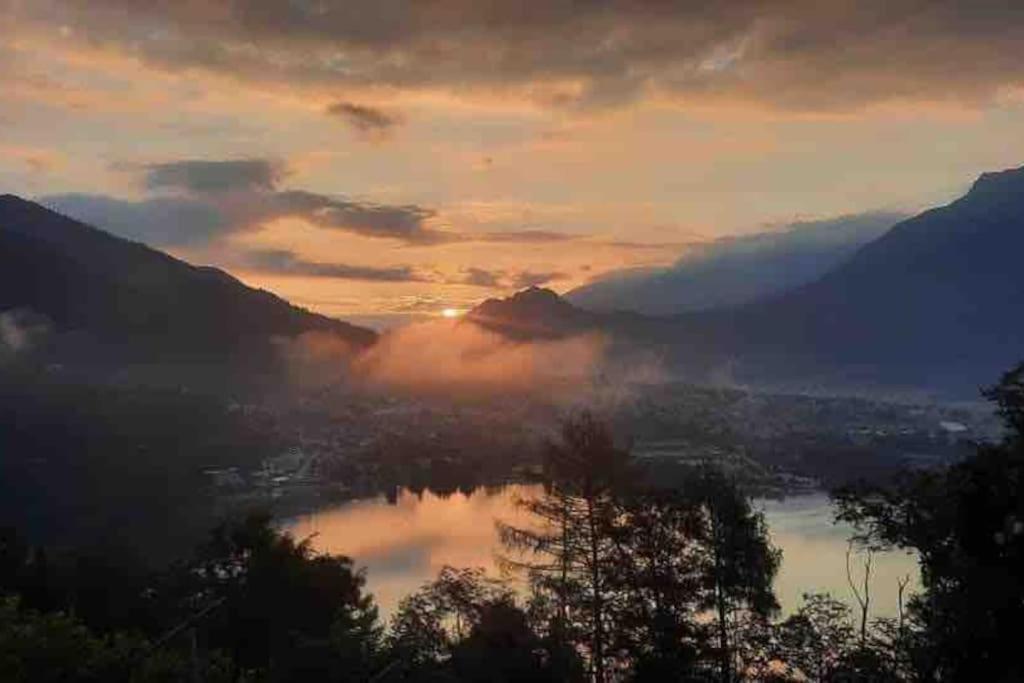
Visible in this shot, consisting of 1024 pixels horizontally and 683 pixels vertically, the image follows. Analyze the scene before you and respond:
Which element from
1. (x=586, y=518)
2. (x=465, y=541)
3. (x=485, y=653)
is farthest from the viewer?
(x=465, y=541)

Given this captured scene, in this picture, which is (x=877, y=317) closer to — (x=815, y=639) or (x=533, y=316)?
(x=533, y=316)

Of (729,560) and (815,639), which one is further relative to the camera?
(729,560)

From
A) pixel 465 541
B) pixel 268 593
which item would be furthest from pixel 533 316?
pixel 268 593

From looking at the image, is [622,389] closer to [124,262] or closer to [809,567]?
[124,262]

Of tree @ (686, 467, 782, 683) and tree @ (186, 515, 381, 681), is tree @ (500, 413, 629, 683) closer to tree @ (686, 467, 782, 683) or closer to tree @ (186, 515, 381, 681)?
tree @ (686, 467, 782, 683)

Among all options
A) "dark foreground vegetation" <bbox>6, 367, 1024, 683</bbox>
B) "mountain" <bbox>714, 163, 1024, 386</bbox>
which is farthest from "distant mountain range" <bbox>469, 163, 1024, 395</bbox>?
"dark foreground vegetation" <bbox>6, 367, 1024, 683</bbox>
